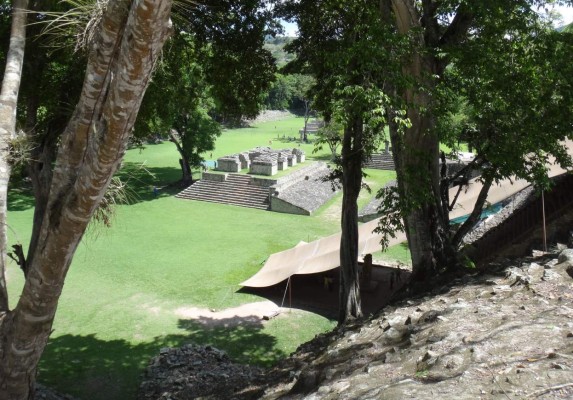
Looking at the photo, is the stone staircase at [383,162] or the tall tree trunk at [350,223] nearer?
the tall tree trunk at [350,223]

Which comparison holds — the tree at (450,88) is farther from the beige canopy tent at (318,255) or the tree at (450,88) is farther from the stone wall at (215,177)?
the stone wall at (215,177)

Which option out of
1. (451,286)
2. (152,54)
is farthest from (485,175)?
(152,54)

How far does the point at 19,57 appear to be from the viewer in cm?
598

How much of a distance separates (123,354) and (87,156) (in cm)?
818

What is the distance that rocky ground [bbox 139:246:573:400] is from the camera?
356cm

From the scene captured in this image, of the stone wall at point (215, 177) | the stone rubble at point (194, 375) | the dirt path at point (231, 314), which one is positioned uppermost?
the stone wall at point (215, 177)

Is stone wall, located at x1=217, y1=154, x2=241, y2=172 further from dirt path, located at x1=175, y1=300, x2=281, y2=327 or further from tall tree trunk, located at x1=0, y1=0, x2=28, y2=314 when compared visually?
tall tree trunk, located at x1=0, y1=0, x2=28, y2=314

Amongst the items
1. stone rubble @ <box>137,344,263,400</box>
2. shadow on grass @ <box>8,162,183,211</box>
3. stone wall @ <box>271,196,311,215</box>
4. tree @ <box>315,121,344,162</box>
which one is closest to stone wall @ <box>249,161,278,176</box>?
stone wall @ <box>271,196,311,215</box>

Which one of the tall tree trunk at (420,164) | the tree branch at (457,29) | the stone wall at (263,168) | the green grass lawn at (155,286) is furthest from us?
the stone wall at (263,168)

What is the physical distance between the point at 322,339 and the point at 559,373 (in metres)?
5.35

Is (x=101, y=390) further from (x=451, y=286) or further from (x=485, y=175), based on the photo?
(x=485, y=175)

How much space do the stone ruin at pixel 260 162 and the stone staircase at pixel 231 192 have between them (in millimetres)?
1026

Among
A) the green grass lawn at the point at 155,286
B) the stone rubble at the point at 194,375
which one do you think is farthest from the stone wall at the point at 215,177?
the stone rubble at the point at 194,375

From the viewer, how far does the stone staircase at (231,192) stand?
2500cm
